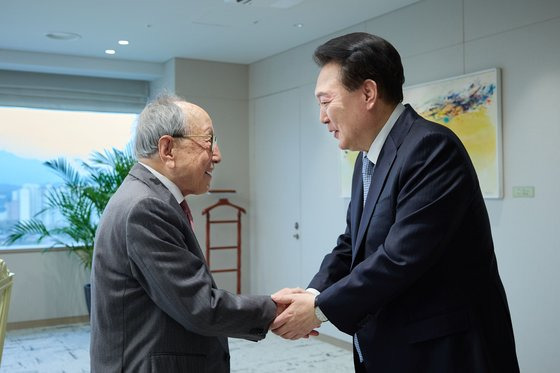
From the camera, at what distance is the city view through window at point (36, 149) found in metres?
7.05

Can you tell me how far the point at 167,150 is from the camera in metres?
1.86

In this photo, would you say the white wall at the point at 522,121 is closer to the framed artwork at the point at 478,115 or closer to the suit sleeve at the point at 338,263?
the framed artwork at the point at 478,115

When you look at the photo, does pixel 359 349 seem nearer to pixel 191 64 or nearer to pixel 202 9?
pixel 202 9

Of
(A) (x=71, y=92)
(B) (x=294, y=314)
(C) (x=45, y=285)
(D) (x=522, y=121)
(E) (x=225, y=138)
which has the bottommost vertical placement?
(C) (x=45, y=285)

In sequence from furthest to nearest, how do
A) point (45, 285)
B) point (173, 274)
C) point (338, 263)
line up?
point (45, 285)
point (338, 263)
point (173, 274)

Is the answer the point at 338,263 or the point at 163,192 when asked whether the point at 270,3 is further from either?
the point at 163,192

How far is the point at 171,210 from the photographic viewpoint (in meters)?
1.70

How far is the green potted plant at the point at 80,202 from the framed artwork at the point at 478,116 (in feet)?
11.2

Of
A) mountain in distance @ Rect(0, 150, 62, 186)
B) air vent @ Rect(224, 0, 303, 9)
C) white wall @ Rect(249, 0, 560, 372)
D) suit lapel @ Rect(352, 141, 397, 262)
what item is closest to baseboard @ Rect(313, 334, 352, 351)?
white wall @ Rect(249, 0, 560, 372)

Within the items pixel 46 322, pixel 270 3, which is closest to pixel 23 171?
pixel 46 322

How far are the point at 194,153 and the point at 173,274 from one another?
1.35 feet

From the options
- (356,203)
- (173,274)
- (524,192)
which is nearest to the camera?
(173,274)

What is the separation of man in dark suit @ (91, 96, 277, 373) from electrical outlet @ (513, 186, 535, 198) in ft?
9.24

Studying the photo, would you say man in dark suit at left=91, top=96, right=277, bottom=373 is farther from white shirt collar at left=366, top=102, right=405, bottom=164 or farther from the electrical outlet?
the electrical outlet
